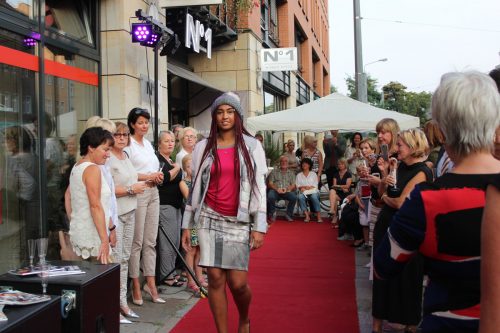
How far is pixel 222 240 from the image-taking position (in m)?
3.77

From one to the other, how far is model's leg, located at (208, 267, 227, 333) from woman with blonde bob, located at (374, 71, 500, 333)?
2.19 metres

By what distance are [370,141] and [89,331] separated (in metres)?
5.64

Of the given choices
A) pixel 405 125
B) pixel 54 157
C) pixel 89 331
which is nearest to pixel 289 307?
pixel 89 331

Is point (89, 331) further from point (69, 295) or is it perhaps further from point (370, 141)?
point (370, 141)

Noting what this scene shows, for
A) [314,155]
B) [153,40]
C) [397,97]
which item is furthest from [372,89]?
[153,40]

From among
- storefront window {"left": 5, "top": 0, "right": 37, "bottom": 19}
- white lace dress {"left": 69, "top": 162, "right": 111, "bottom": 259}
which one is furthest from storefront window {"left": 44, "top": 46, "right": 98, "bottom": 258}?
white lace dress {"left": 69, "top": 162, "right": 111, "bottom": 259}

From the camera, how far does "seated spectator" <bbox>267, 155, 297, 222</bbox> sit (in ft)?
37.1

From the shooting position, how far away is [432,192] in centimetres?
164

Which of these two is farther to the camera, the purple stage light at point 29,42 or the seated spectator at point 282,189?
the seated spectator at point 282,189

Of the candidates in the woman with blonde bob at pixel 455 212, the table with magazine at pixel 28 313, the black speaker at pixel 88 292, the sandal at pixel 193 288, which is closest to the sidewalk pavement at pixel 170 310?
the sandal at pixel 193 288

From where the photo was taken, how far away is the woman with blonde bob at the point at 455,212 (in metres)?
1.57

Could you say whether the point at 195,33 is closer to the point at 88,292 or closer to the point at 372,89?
the point at 88,292

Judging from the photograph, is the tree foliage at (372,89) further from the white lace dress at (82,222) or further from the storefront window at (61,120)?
the white lace dress at (82,222)

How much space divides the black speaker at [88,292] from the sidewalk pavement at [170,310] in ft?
3.59
